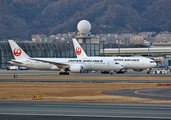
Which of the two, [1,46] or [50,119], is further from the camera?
[1,46]

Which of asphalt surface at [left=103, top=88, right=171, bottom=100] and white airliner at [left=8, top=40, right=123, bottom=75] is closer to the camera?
asphalt surface at [left=103, top=88, right=171, bottom=100]

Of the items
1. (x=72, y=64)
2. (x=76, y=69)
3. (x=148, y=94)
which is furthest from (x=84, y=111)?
(x=72, y=64)

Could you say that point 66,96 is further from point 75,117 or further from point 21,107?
point 75,117

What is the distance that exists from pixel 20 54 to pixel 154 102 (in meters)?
65.5

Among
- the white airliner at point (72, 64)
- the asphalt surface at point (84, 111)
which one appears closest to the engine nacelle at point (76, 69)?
the white airliner at point (72, 64)

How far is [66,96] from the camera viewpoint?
37.2 m

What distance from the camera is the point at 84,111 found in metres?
26.3

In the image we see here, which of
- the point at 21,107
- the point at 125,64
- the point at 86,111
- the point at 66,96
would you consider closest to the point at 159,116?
the point at 86,111

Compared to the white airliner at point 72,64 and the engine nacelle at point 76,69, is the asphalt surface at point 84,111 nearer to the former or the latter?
the engine nacelle at point 76,69

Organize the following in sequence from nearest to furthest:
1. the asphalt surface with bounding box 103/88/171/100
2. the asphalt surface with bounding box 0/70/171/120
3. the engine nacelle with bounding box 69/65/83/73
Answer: the asphalt surface with bounding box 0/70/171/120, the asphalt surface with bounding box 103/88/171/100, the engine nacelle with bounding box 69/65/83/73

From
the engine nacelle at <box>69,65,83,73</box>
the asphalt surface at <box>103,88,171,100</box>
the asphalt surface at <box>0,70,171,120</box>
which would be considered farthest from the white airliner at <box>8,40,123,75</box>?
the asphalt surface at <box>0,70,171,120</box>

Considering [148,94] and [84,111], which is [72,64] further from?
[84,111]

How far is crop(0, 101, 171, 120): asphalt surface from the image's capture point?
78.5 feet

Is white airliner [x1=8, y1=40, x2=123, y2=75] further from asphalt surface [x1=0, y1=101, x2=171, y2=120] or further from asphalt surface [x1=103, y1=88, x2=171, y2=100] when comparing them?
asphalt surface [x1=0, y1=101, x2=171, y2=120]
